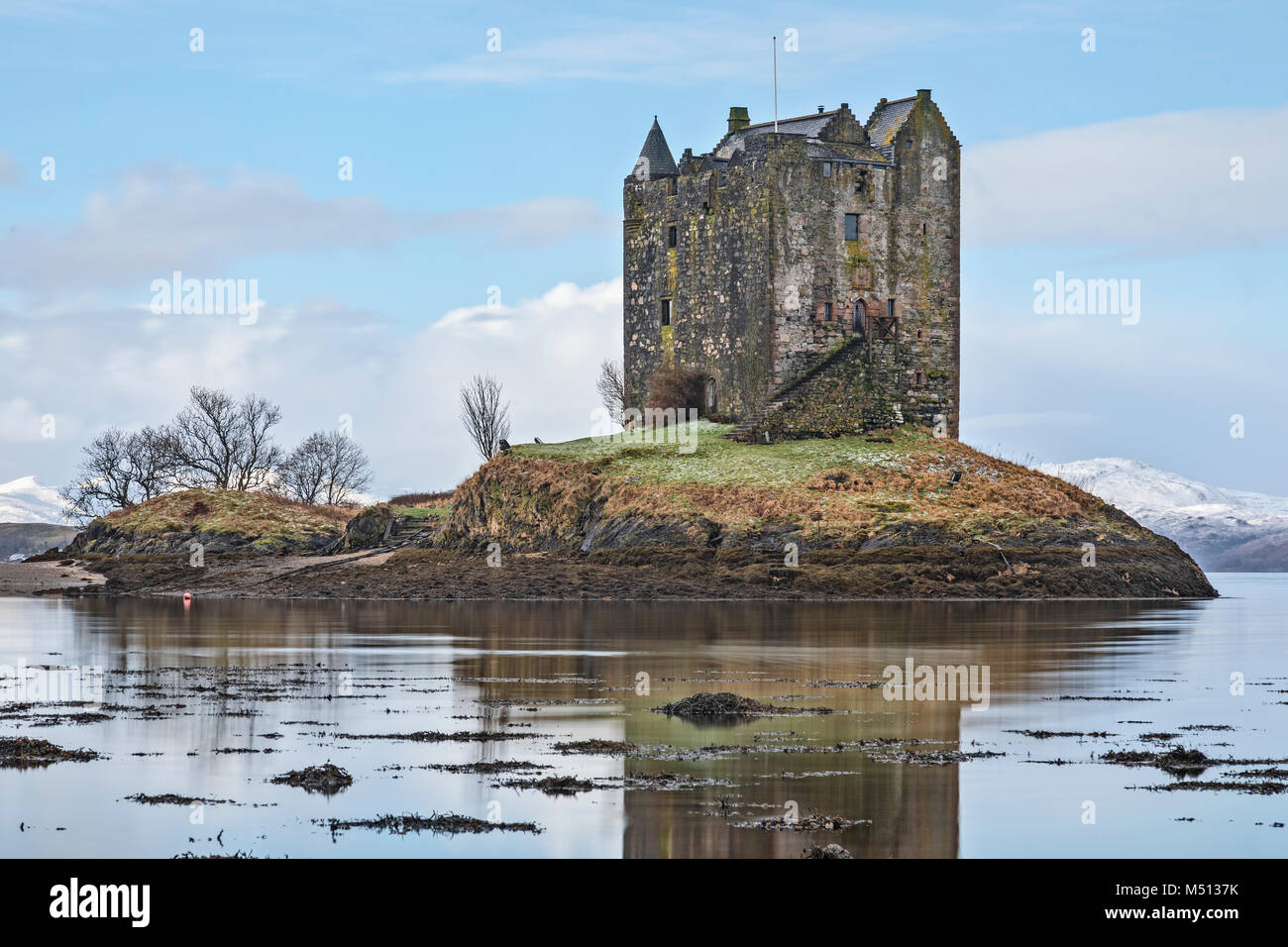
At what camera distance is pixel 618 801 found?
1410 centimetres

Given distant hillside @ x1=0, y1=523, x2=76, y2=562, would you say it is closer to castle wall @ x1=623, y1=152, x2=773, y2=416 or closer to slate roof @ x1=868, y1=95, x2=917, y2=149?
castle wall @ x1=623, y1=152, x2=773, y2=416

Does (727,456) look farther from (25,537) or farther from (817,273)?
(25,537)

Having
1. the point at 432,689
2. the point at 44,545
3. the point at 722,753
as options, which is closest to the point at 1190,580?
the point at 432,689

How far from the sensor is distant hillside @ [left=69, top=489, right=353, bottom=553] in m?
74.1

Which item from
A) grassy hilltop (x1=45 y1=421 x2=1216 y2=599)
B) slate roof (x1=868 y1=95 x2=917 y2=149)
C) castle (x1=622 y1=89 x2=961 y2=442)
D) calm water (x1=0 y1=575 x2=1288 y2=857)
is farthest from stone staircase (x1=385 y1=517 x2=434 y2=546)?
calm water (x1=0 y1=575 x2=1288 y2=857)

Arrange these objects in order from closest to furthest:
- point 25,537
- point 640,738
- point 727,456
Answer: point 640,738 → point 727,456 → point 25,537

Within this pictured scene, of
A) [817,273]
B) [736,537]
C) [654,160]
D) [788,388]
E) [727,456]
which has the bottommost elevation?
[736,537]

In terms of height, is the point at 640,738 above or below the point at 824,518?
below

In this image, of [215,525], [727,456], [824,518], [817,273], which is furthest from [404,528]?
[824,518]

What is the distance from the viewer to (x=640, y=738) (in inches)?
708

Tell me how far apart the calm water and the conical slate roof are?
41146 millimetres

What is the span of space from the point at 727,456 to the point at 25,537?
106954 mm
